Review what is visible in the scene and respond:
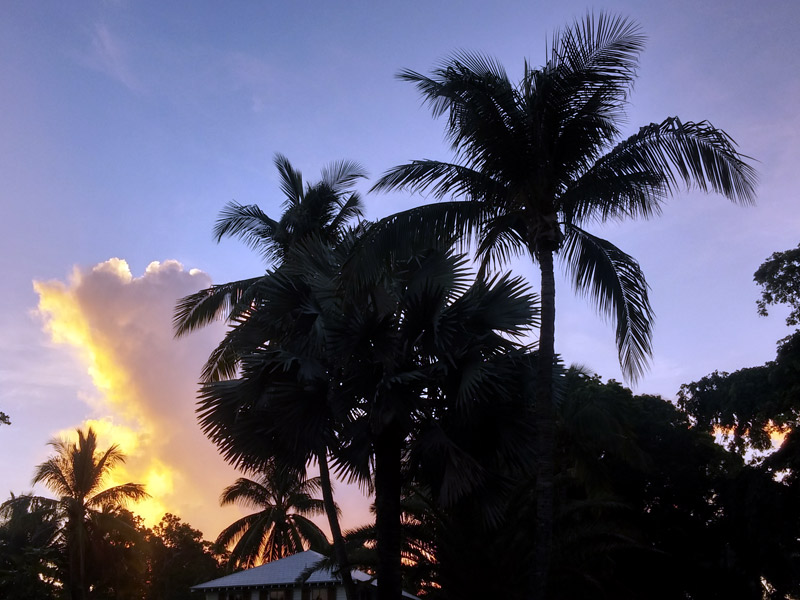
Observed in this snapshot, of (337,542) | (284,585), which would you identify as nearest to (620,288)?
(337,542)

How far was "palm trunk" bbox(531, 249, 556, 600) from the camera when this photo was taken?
34.0ft

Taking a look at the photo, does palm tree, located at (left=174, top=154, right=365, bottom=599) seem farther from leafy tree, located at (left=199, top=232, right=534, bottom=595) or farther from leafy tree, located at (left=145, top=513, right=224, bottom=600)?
leafy tree, located at (left=145, top=513, right=224, bottom=600)

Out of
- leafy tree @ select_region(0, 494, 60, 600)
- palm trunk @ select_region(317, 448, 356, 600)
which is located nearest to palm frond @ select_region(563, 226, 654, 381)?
palm trunk @ select_region(317, 448, 356, 600)

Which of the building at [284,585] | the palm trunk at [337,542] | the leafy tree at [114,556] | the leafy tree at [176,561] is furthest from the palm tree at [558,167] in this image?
the leafy tree at [176,561]

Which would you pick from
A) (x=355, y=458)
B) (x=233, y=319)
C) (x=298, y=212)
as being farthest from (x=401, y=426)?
(x=298, y=212)

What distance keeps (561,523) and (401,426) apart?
10123 mm

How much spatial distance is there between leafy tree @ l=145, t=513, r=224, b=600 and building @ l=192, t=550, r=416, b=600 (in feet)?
74.3

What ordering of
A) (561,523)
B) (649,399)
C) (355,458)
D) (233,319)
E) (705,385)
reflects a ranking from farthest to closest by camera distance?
(649,399) → (705,385) → (561,523) → (233,319) → (355,458)

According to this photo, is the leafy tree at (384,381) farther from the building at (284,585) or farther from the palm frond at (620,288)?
the building at (284,585)

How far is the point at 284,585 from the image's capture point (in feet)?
74.6

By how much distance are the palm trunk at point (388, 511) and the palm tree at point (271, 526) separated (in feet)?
80.2

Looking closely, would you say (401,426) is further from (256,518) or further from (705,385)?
(256,518)

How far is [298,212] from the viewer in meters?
21.1

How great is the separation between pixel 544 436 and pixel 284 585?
14875 mm
